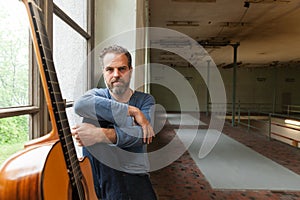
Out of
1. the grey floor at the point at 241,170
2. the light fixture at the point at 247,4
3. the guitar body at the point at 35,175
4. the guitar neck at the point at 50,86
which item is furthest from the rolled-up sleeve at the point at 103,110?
the light fixture at the point at 247,4

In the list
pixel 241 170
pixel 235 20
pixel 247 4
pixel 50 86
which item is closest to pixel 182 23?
pixel 235 20

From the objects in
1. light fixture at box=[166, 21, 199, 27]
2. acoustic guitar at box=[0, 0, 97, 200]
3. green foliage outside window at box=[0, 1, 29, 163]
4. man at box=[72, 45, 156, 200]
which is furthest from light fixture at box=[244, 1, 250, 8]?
acoustic guitar at box=[0, 0, 97, 200]

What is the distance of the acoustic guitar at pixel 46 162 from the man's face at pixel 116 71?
1.17 ft

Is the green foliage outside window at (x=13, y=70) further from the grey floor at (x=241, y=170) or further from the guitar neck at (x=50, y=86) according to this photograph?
the grey floor at (x=241, y=170)

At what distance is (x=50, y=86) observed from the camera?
30.9 inches

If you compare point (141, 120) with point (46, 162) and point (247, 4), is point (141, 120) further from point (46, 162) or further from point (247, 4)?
point (247, 4)

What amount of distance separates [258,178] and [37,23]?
3.57 metres

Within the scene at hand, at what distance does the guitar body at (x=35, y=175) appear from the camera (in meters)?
0.61

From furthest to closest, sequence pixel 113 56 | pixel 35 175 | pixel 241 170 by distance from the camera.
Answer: pixel 241 170
pixel 113 56
pixel 35 175

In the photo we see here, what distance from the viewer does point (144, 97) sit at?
1.29 meters

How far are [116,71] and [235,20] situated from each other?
682 centimetres

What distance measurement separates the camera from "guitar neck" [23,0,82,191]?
743 mm

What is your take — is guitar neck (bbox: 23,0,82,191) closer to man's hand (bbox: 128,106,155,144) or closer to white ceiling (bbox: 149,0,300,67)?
man's hand (bbox: 128,106,155,144)

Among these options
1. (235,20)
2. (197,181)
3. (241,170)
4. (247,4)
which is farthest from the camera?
(235,20)
